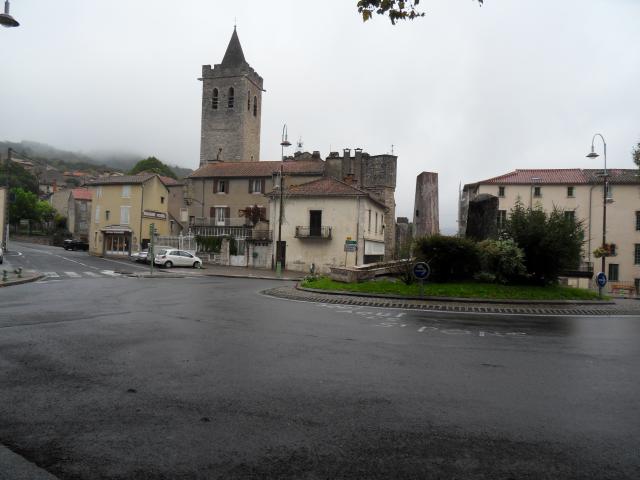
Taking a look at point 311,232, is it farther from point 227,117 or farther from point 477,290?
point 227,117

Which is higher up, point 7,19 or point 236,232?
point 7,19

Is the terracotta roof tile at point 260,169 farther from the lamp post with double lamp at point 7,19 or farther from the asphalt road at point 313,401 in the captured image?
the asphalt road at point 313,401

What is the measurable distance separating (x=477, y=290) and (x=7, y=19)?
15983 millimetres

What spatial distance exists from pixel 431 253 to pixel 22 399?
1495 centimetres

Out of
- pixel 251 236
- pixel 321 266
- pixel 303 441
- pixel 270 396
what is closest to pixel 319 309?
pixel 270 396

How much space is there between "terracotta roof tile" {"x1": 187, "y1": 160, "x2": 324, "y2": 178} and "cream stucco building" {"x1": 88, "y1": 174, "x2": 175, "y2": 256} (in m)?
5.23

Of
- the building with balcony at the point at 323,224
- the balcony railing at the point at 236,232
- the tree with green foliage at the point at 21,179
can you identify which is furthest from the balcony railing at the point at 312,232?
the tree with green foliage at the point at 21,179

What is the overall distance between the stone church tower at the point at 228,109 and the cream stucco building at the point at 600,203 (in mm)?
37209

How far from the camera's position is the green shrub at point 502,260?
17828 millimetres

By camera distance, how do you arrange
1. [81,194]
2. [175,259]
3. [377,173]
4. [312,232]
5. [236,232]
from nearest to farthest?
[175,259]
[312,232]
[236,232]
[377,173]
[81,194]

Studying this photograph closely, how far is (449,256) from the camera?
18.0 m

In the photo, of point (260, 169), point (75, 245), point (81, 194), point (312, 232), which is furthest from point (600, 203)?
point (81, 194)

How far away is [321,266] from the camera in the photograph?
39.1 meters

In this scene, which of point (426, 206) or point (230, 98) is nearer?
point (426, 206)
